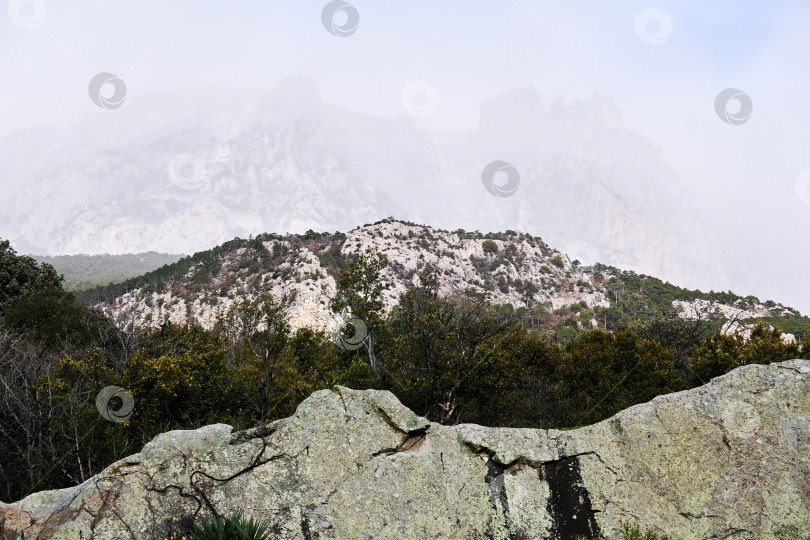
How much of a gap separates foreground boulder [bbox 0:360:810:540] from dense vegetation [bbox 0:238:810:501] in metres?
9.19

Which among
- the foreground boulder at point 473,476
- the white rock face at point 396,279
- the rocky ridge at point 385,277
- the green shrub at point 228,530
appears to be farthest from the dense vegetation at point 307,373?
the rocky ridge at point 385,277

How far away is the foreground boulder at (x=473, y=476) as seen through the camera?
7520 mm

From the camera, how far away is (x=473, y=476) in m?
8.63

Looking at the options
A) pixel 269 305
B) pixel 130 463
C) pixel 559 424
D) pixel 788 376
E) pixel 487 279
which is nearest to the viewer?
pixel 130 463

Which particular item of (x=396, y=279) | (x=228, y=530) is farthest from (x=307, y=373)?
(x=396, y=279)

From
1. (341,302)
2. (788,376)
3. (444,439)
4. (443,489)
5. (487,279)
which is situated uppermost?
(487,279)

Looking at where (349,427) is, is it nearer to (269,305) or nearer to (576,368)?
(269,305)

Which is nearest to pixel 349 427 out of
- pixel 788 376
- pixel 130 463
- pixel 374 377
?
pixel 130 463

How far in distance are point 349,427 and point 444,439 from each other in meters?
2.09

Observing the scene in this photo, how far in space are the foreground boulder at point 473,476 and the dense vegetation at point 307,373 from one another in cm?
919

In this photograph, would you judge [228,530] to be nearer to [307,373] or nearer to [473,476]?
[473,476]

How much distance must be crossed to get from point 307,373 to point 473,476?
1928cm

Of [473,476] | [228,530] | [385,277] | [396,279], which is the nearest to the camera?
[228,530]

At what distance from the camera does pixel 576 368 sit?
103 ft
